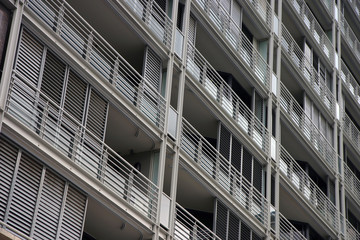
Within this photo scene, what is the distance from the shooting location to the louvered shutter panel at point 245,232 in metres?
31.0

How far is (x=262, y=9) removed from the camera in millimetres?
38312

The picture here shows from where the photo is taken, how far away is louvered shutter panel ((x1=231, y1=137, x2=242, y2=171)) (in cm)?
3225

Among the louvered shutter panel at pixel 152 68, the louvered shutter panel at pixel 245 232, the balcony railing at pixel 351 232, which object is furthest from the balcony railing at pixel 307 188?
the louvered shutter panel at pixel 152 68

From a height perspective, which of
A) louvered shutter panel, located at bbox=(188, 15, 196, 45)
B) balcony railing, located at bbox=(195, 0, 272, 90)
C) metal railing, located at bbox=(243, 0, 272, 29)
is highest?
metal railing, located at bbox=(243, 0, 272, 29)

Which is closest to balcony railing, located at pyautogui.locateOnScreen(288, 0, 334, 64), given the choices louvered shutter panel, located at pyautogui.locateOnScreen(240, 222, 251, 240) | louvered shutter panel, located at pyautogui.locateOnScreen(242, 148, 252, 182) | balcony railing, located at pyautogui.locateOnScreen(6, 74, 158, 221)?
louvered shutter panel, located at pyautogui.locateOnScreen(242, 148, 252, 182)

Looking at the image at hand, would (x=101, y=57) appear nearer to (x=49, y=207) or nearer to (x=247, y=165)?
(x=49, y=207)

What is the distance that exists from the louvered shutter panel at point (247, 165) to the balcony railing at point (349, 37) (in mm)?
19179

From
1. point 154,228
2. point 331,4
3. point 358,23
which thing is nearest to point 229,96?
point 154,228

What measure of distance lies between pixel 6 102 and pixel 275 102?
18.2 meters

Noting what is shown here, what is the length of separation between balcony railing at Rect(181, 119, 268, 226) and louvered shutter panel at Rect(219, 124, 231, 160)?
334 mm

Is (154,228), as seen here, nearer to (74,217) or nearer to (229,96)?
(74,217)

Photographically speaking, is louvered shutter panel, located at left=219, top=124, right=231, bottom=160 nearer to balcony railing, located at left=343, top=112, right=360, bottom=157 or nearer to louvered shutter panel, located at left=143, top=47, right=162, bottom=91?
louvered shutter panel, located at left=143, top=47, right=162, bottom=91

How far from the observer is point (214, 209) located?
2995cm

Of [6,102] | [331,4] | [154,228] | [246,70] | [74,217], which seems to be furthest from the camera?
[331,4]
